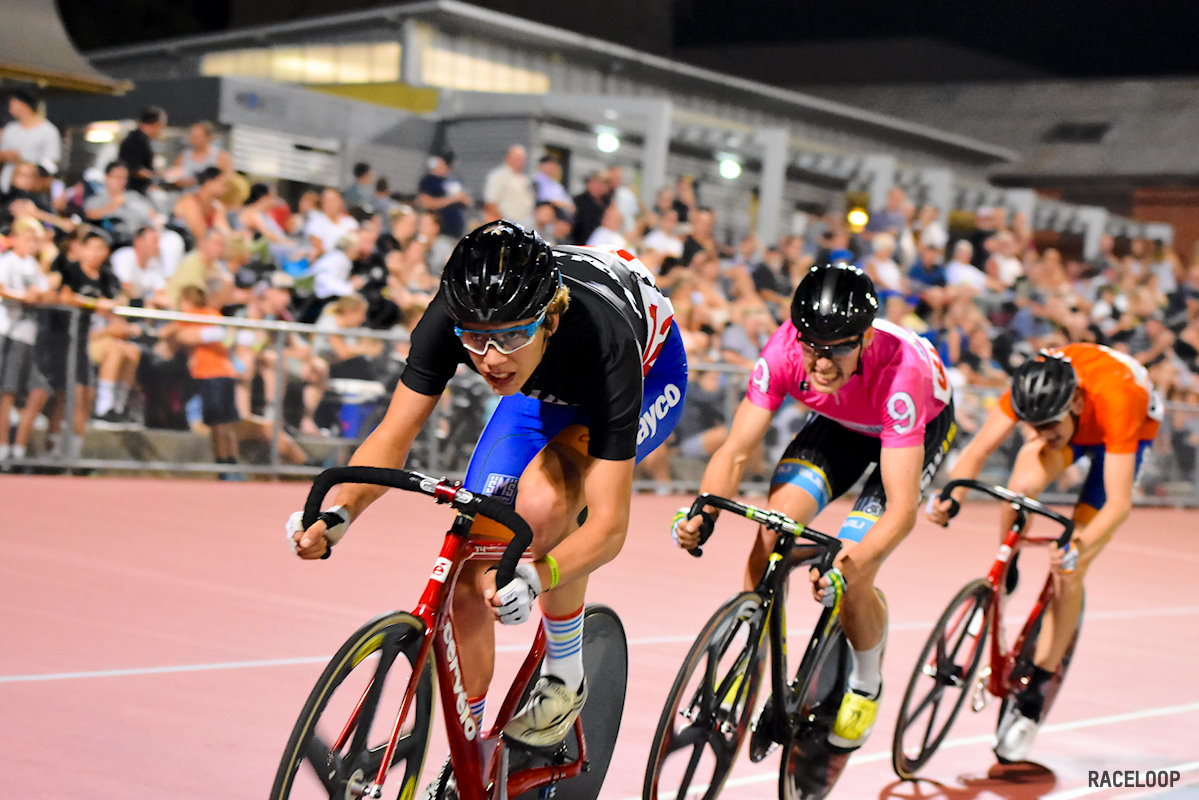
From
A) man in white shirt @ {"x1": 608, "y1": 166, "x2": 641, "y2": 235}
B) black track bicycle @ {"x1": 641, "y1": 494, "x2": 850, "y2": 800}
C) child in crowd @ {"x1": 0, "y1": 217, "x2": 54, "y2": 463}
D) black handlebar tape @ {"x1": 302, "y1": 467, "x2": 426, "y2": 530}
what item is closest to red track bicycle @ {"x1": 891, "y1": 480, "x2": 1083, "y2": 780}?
black track bicycle @ {"x1": 641, "y1": 494, "x2": 850, "y2": 800}

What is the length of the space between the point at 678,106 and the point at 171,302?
651 inches

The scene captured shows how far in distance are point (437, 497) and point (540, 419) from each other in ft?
2.22

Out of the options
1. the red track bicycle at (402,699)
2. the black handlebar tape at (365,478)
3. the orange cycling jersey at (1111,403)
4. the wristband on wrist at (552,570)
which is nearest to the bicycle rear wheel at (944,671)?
the orange cycling jersey at (1111,403)

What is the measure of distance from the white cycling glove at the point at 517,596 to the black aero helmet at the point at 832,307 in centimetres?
150

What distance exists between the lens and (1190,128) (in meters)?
31.5

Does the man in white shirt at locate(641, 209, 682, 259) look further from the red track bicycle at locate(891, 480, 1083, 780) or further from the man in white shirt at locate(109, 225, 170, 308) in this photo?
the red track bicycle at locate(891, 480, 1083, 780)

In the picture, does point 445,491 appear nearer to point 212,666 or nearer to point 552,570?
point 552,570

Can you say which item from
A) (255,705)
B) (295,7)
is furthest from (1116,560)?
(295,7)

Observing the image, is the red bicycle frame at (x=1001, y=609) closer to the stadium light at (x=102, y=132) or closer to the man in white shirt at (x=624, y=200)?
the man in white shirt at (x=624, y=200)

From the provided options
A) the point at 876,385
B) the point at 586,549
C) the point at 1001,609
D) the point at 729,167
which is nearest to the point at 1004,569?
the point at 1001,609

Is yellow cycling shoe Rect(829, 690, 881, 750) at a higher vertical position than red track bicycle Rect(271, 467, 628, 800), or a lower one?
lower

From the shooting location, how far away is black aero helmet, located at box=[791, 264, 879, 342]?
4.03m

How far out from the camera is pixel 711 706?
397cm

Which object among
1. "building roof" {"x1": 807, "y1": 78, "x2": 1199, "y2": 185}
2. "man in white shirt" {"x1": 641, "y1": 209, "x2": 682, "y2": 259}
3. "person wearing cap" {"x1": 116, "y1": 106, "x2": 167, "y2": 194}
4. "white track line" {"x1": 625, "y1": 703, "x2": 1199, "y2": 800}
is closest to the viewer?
"white track line" {"x1": 625, "y1": 703, "x2": 1199, "y2": 800}
